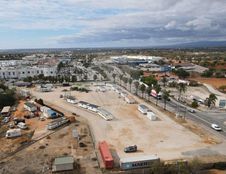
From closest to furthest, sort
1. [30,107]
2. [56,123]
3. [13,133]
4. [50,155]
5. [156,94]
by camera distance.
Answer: [50,155]
[13,133]
[56,123]
[30,107]
[156,94]

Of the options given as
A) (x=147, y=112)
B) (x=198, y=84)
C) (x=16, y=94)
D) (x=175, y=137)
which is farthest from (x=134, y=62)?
(x=175, y=137)

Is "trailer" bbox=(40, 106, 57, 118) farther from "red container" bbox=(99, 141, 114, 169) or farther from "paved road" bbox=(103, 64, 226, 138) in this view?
"paved road" bbox=(103, 64, 226, 138)

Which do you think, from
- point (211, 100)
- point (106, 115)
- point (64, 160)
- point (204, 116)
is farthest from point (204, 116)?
point (64, 160)

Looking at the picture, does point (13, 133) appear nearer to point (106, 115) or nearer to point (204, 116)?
point (106, 115)

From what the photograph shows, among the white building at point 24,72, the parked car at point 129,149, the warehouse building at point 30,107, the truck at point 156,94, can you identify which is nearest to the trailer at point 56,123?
the warehouse building at point 30,107

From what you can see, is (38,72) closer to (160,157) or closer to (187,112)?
(187,112)

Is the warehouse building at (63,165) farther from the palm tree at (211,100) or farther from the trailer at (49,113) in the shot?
the palm tree at (211,100)

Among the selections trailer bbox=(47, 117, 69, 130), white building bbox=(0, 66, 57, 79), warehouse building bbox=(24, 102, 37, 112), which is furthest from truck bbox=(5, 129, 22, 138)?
white building bbox=(0, 66, 57, 79)
